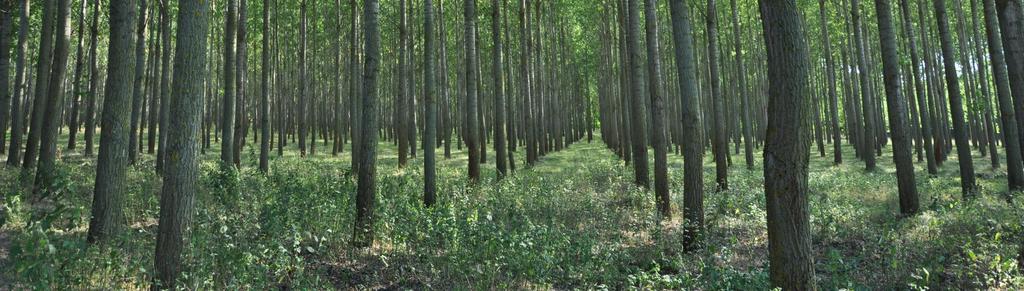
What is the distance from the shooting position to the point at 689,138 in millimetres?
7172

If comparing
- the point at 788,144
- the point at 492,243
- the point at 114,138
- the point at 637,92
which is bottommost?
the point at 492,243

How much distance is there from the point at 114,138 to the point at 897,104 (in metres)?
11.4

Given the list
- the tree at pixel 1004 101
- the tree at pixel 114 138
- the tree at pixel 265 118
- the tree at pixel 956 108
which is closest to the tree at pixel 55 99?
the tree at pixel 265 118

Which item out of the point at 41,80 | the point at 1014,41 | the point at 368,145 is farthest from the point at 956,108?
the point at 41,80

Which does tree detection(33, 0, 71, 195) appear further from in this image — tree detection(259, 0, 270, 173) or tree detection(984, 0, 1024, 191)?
tree detection(984, 0, 1024, 191)

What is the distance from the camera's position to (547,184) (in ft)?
39.8

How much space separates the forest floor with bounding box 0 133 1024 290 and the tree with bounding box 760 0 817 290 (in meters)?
1.17

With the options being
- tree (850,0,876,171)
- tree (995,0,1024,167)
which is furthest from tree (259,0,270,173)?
tree (850,0,876,171)

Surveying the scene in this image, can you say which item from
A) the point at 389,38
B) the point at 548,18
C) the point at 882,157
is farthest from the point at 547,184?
the point at 882,157

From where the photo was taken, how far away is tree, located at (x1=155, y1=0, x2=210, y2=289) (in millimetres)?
4504

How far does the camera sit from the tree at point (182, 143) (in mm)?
4504

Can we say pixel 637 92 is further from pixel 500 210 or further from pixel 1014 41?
pixel 1014 41

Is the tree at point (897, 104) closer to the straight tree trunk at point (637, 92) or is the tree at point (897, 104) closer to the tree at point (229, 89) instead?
the straight tree trunk at point (637, 92)

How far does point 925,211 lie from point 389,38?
23659mm
